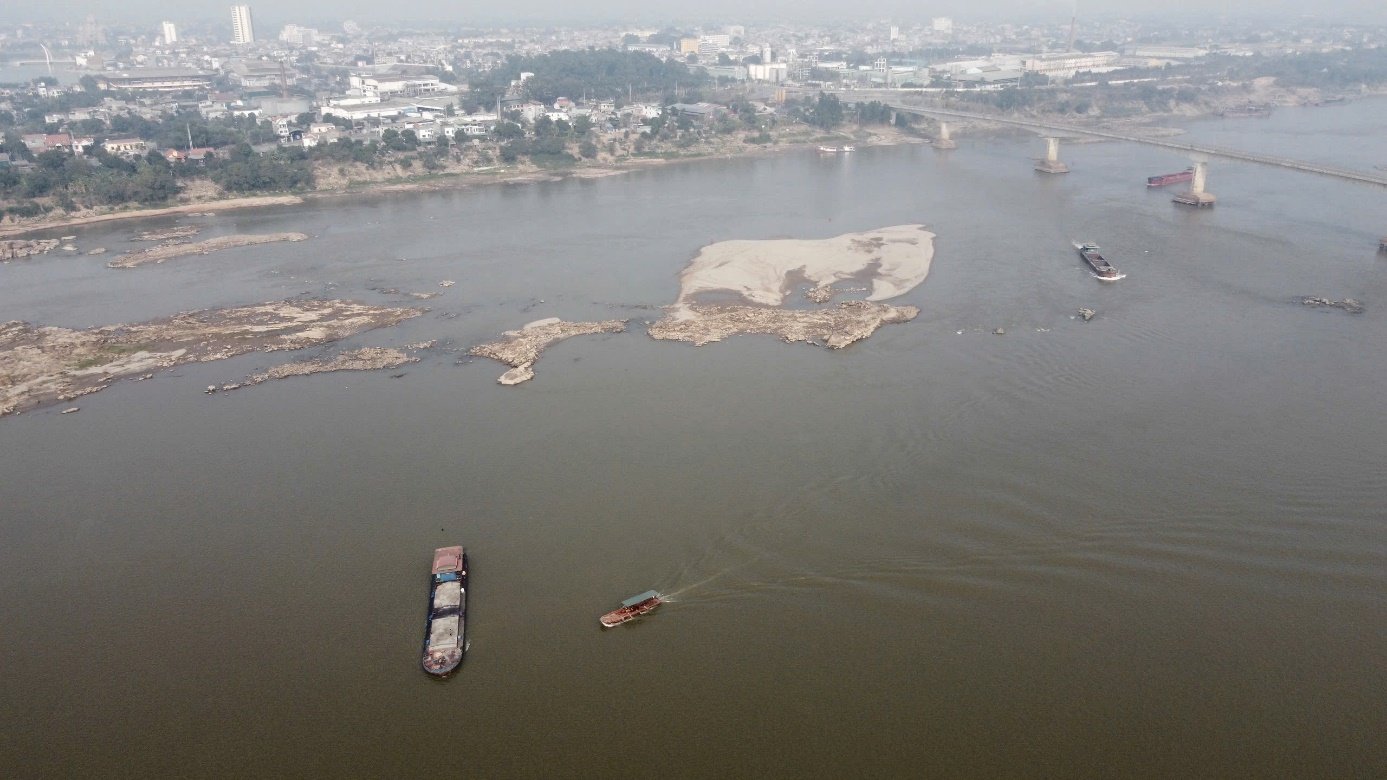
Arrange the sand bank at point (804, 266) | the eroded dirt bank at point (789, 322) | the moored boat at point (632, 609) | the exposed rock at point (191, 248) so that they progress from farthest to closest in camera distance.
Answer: the exposed rock at point (191, 248), the sand bank at point (804, 266), the eroded dirt bank at point (789, 322), the moored boat at point (632, 609)

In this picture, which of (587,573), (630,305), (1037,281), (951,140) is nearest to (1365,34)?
(951,140)

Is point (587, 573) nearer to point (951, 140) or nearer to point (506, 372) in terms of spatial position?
point (506, 372)

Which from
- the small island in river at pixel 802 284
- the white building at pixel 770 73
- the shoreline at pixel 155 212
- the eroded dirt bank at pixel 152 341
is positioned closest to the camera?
the eroded dirt bank at pixel 152 341

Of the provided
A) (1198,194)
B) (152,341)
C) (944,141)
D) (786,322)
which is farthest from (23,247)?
(944,141)

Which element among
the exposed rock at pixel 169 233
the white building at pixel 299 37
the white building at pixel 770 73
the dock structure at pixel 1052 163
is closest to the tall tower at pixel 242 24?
the white building at pixel 299 37

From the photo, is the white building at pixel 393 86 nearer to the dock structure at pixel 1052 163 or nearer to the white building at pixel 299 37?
the dock structure at pixel 1052 163

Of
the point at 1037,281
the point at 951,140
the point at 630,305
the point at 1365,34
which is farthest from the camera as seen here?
the point at 1365,34

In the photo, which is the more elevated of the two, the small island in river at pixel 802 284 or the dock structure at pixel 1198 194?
the dock structure at pixel 1198 194
